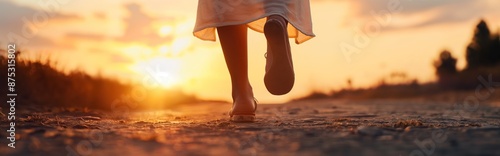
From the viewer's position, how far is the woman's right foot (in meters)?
3.20

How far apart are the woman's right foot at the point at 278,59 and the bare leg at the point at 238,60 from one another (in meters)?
0.19

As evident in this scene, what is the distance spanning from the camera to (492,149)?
1968 millimetres

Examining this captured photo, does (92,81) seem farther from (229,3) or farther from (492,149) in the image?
(492,149)

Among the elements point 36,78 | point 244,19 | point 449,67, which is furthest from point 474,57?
point 244,19

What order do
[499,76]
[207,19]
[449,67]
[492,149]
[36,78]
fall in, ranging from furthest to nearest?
[449,67] < [499,76] < [36,78] < [207,19] < [492,149]

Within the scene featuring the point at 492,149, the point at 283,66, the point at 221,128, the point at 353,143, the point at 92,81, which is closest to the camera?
the point at 492,149

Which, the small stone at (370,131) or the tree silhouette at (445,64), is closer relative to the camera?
the small stone at (370,131)

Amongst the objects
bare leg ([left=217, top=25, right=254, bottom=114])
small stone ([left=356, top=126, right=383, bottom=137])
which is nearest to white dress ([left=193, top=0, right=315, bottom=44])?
bare leg ([left=217, top=25, right=254, bottom=114])

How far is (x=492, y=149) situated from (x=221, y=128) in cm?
129

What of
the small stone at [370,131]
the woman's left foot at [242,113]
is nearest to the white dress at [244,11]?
the woman's left foot at [242,113]

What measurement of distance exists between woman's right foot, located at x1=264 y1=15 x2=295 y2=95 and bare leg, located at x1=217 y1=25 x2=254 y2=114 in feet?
0.61

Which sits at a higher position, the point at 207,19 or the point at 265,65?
the point at 207,19

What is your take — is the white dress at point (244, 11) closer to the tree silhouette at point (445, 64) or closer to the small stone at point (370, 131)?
the small stone at point (370, 131)

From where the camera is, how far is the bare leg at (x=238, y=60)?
3.47 meters
